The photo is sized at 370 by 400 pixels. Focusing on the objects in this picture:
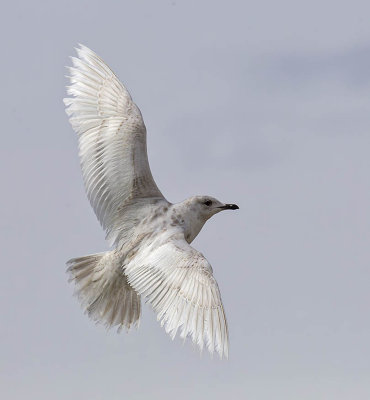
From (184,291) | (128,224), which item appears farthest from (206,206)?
(184,291)

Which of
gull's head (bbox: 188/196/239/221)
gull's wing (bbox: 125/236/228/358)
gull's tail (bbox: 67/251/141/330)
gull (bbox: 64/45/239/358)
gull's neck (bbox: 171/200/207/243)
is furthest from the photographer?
gull's head (bbox: 188/196/239/221)

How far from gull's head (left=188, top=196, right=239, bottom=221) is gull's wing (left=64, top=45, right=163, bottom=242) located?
600mm

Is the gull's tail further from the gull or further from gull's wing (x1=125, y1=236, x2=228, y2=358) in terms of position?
gull's wing (x1=125, y1=236, x2=228, y2=358)

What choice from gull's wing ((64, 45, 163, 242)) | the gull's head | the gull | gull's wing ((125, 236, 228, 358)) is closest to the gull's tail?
the gull

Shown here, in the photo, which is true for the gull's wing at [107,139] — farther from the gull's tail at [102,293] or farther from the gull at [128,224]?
the gull's tail at [102,293]

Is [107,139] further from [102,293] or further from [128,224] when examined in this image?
[102,293]

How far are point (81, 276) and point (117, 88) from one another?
11.9ft

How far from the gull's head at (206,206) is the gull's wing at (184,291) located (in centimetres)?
145

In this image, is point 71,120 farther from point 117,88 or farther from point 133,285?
point 133,285

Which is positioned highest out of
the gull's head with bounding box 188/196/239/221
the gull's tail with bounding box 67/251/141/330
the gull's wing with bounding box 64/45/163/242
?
the gull's wing with bounding box 64/45/163/242

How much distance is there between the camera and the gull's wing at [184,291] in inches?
736

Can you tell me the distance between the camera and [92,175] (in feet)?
72.2

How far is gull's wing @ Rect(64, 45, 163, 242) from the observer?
71.3ft

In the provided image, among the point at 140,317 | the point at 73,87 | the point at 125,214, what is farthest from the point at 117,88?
the point at 140,317
